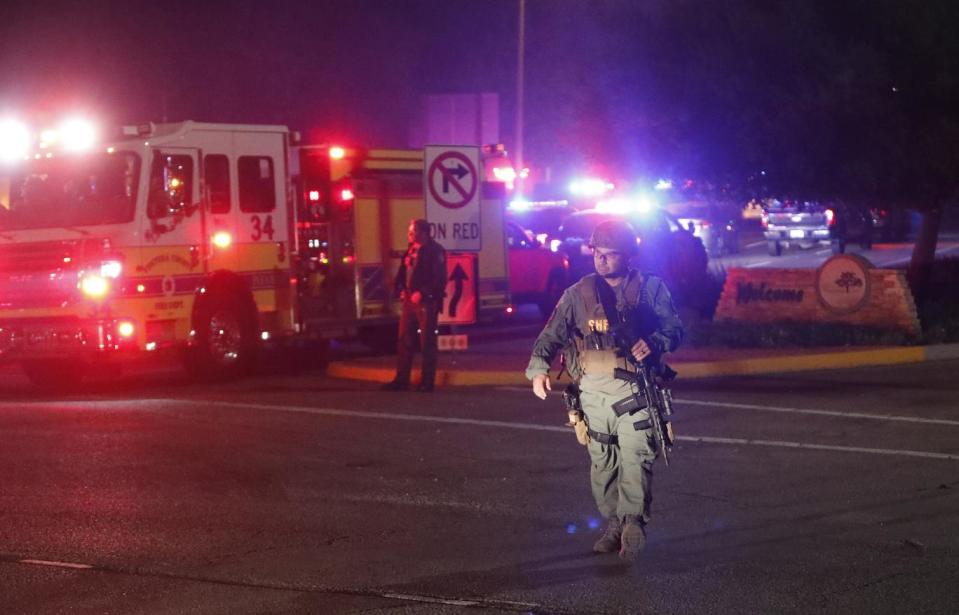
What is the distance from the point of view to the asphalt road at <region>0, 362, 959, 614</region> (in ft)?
24.1

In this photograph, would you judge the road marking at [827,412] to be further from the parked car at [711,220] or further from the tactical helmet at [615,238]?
the parked car at [711,220]

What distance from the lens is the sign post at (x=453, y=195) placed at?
16.9 metres

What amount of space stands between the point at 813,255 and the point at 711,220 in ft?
9.65

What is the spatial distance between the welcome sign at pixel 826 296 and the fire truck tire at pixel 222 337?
272 inches

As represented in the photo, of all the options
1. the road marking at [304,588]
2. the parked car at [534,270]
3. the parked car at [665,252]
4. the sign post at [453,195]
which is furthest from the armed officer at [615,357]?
the parked car at [665,252]

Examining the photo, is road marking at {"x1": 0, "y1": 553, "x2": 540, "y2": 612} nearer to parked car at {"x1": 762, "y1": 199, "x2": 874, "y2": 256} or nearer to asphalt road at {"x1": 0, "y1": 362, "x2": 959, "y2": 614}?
asphalt road at {"x1": 0, "y1": 362, "x2": 959, "y2": 614}

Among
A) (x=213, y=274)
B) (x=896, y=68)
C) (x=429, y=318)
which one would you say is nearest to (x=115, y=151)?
→ (x=213, y=274)

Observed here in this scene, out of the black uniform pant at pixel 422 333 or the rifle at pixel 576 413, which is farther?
the black uniform pant at pixel 422 333

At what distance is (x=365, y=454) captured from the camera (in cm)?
1170

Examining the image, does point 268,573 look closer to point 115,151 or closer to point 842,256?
point 115,151

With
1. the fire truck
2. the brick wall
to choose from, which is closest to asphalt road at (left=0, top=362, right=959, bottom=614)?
the fire truck

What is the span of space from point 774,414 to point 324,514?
559cm

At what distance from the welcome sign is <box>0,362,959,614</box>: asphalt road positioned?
450 centimetres

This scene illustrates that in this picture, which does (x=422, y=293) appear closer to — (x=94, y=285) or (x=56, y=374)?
(x=94, y=285)
